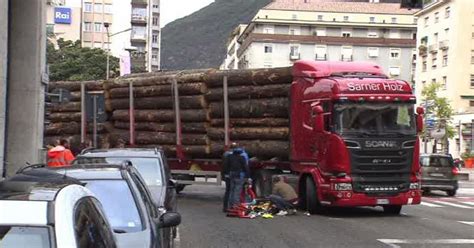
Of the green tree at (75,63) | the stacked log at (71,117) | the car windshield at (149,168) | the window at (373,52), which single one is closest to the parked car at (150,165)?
the car windshield at (149,168)

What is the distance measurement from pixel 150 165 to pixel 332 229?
164 inches

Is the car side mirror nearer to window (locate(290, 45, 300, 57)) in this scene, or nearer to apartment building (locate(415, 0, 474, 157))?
apartment building (locate(415, 0, 474, 157))

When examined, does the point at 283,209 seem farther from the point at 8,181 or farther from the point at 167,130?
the point at 8,181

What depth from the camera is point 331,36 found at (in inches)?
4466

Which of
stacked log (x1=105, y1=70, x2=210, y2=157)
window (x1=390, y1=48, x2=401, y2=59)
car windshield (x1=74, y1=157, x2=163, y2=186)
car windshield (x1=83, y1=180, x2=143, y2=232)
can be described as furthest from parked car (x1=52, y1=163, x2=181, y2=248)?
window (x1=390, y1=48, x2=401, y2=59)

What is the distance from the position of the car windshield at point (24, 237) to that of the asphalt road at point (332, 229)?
8035mm

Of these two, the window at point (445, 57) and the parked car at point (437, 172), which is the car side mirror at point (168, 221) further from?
the window at point (445, 57)

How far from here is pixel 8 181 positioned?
4.80 metres

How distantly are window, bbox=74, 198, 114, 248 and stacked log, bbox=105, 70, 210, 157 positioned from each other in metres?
15.1

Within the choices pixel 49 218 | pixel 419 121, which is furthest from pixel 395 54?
pixel 49 218

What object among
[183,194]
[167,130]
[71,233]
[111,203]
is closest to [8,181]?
[71,233]

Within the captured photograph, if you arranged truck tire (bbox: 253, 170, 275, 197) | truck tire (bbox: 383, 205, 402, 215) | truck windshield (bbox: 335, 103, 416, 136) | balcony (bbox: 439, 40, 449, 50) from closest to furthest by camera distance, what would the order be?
truck windshield (bbox: 335, 103, 416, 136) < truck tire (bbox: 383, 205, 402, 215) < truck tire (bbox: 253, 170, 275, 197) < balcony (bbox: 439, 40, 449, 50)

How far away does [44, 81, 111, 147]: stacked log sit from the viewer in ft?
74.0

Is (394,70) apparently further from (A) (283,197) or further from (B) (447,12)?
(A) (283,197)
